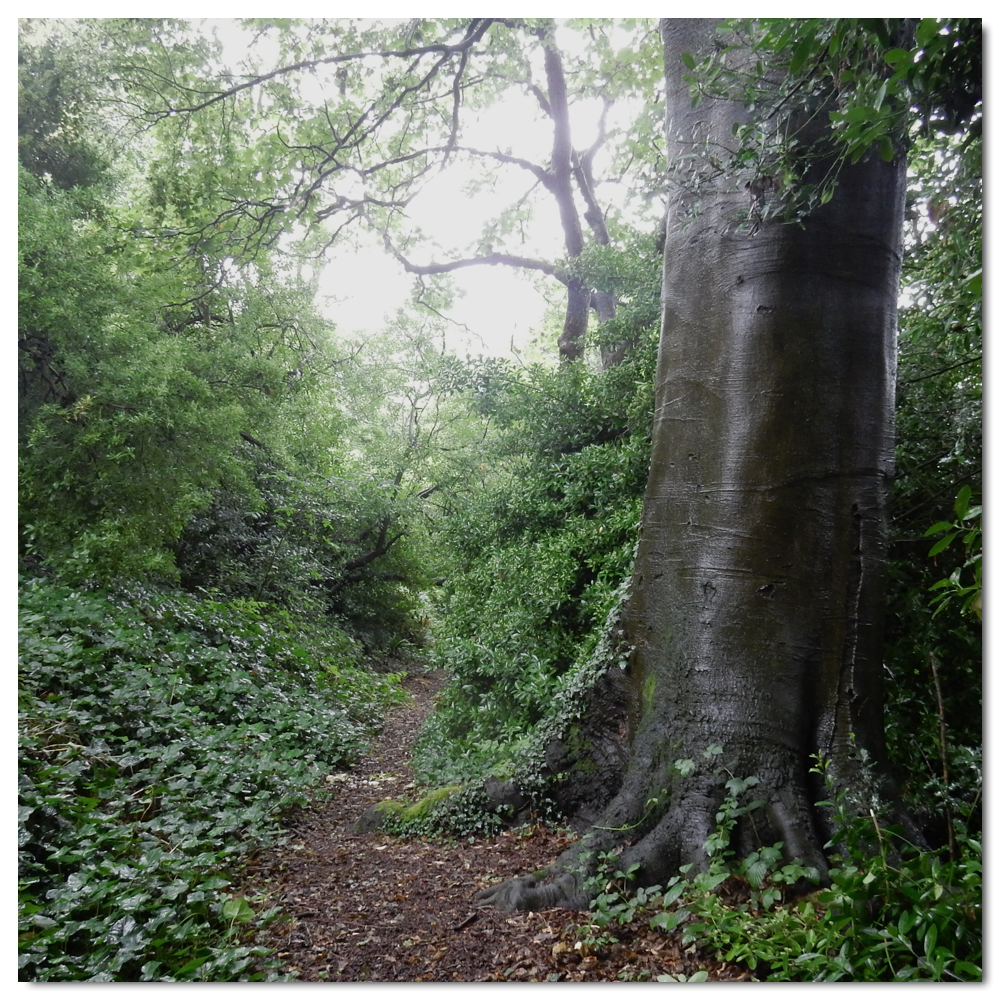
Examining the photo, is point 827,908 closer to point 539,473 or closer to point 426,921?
point 426,921

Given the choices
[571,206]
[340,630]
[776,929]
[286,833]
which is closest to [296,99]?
[571,206]

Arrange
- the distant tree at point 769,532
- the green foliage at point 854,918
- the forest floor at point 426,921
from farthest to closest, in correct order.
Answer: the distant tree at point 769,532 < the forest floor at point 426,921 < the green foliage at point 854,918

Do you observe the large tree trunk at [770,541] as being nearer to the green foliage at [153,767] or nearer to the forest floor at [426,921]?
the forest floor at [426,921]

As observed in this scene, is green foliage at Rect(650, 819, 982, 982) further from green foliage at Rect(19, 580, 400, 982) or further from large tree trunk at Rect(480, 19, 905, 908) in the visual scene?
green foliage at Rect(19, 580, 400, 982)

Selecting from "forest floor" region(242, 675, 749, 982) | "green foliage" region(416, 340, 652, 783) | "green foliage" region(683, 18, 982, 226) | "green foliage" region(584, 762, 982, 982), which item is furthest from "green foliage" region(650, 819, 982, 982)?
"green foliage" region(683, 18, 982, 226)

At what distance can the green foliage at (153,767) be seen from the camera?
7.48 ft

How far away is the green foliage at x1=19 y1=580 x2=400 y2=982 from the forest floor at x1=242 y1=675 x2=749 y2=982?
0.18 meters

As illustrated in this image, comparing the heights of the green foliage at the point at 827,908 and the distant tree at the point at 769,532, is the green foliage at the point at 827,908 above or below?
below

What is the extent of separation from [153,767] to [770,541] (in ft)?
10.8

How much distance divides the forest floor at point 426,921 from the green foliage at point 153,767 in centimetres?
18

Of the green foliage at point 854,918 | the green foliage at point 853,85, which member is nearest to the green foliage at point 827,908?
the green foliage at point 854,918

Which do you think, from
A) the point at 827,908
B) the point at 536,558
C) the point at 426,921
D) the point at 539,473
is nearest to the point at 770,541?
the point at 827,908

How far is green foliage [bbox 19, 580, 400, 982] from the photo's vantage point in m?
2.28

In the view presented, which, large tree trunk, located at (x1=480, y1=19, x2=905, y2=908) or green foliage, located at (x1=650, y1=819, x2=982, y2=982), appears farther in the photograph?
large tree trunk, located at (x1=480, y1=19, x2=905, y2=908)
